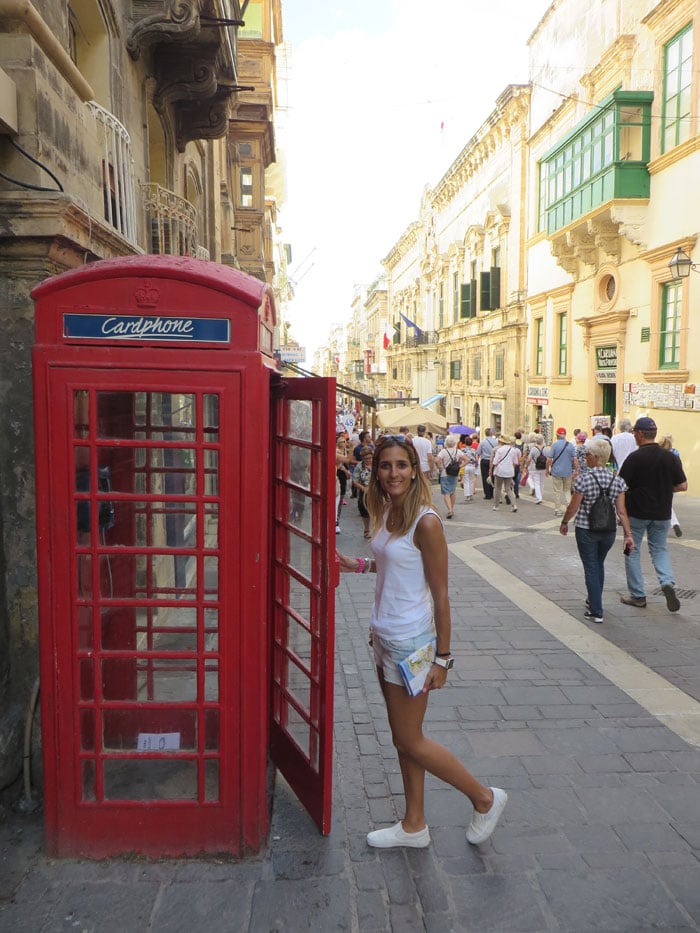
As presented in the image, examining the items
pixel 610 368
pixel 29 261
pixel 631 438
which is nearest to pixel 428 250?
pixel 610 368

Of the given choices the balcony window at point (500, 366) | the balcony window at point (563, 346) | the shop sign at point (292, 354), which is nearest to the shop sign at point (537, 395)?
the balcony window at point (563, 346)

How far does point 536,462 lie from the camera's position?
51.8 feet

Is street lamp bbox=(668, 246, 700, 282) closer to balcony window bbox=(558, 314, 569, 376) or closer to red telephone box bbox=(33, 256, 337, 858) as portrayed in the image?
balcony window bbox=(558, 314, 569, 376)

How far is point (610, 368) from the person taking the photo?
71.4 ft

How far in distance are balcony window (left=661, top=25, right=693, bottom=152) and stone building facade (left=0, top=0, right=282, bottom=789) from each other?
12.6 metres

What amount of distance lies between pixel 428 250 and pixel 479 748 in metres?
47.2

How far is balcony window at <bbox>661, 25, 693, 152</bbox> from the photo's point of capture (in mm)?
17094

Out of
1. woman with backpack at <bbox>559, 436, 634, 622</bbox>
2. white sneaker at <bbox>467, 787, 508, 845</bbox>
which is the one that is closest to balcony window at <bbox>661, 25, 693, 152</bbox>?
woman with backpack at <bbox>559, 436, 634, 622</bbox>

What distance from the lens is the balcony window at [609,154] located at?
62.7ft

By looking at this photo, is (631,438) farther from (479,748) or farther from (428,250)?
(428,250)

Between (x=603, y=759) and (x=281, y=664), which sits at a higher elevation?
(x=281, y=664)

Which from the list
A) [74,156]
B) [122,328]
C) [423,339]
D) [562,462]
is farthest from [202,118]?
[423,339]

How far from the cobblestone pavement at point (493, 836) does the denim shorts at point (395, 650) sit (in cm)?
91

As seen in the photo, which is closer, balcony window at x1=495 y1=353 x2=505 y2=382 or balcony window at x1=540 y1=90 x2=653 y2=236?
balcony window at x1=540 y1=90 x2=653 y2=236
